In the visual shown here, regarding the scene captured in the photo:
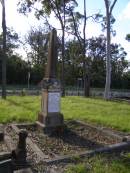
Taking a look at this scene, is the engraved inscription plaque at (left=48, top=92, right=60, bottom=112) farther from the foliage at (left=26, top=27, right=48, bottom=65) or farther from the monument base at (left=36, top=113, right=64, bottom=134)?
the foliage at (left=26, top=27, right=48, bottom=65)

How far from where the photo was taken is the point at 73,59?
5178 centimetres

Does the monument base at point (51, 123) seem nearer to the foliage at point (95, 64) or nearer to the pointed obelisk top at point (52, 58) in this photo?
the pointed obelisk top at point (52, 58)

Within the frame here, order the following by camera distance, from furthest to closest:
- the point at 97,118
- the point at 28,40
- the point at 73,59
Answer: the point at 28,40
the point at 73,59
the point at 97,118

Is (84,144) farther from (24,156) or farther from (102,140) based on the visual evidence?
(24,156)

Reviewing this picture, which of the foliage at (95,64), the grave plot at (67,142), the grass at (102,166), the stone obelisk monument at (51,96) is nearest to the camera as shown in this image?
the grass at (102,166)

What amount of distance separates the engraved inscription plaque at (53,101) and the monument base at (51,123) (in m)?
0.18

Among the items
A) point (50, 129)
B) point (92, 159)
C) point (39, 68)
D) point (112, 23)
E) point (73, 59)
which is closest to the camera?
point (92, 159)

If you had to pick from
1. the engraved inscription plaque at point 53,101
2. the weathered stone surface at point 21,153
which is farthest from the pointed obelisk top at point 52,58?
the weathered stone surface at point 21,153

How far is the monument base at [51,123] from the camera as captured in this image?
9336 mm

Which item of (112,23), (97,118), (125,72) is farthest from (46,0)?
(125,72)

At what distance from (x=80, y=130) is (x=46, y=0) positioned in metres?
19.0

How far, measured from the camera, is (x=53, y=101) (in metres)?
9.80

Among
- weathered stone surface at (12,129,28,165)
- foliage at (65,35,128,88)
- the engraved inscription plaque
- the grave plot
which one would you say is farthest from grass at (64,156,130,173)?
foliage at (65,35,128,88)

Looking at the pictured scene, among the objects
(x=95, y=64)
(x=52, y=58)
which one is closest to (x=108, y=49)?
(x=52, y=58)
